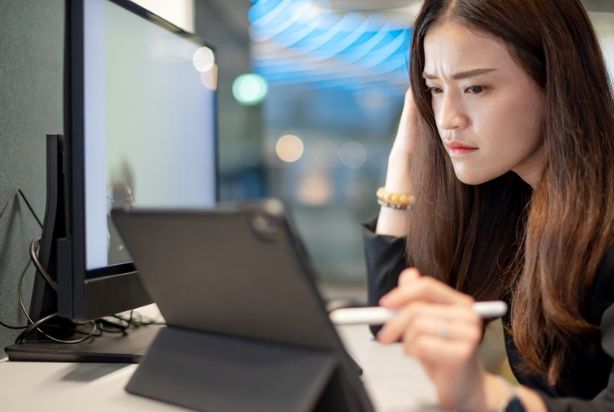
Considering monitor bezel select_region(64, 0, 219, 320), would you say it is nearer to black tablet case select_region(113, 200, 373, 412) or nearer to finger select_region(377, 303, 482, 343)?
black tablet case select_region(113, 200, 373, 412)

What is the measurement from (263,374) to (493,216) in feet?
2.04

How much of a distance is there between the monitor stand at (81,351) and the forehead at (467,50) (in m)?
0.48

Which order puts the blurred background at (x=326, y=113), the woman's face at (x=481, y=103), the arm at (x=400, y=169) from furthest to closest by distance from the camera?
the blurred background at (x=326, y=113) < the arm at (x=400, y=169) < the woman's face at (x=481, y=103)

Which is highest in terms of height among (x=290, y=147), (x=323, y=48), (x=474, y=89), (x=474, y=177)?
(x=323, y=48)

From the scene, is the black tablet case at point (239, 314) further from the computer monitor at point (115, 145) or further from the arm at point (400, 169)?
the arm at point (400, 169)

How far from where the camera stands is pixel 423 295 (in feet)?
1.30

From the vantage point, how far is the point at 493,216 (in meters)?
0.93

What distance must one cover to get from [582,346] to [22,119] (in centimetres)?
79

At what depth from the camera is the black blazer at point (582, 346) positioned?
1.58ft

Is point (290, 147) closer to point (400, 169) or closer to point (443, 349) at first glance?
point (400, 169)

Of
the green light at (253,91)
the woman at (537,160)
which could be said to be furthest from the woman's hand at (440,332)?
the green light at (253,91)

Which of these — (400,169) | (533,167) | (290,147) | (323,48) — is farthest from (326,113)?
(533,167)

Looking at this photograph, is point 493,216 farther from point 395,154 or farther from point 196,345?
point 196,345

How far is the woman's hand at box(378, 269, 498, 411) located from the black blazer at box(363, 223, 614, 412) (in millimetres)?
92
